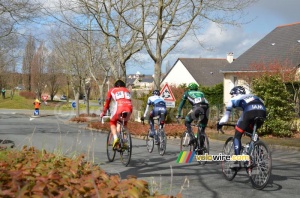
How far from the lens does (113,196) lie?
131 inches

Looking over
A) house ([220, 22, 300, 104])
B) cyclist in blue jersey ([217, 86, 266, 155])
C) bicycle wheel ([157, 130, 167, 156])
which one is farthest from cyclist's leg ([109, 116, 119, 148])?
house ([220, 22, 300, 104])

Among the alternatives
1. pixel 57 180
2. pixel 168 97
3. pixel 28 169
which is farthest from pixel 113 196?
pixel 168 97

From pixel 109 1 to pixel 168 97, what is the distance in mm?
5484

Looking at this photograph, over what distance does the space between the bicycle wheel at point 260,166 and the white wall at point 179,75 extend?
52504 mm

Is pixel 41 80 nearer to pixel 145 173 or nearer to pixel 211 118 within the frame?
pixel 211 118

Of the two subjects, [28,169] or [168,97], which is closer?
[28,169]

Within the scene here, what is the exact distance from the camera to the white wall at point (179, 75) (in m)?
61.4

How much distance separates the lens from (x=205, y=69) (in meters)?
61.4

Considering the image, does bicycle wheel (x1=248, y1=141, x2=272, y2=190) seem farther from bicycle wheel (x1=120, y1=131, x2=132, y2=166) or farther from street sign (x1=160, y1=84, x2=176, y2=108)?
street sign (x1=160, y1=84, x2=176, y2=108)

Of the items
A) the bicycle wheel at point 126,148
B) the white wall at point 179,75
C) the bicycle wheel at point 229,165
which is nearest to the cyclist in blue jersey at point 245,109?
the bicycle wheel at point 229,165

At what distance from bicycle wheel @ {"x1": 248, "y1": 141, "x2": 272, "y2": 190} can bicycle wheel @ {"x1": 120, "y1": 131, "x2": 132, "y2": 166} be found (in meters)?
3.28

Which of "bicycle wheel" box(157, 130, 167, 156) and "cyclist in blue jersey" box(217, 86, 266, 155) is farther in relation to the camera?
"bicycle wheel" box(157, 130, 167, 156)

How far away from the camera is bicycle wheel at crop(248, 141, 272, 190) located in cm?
743

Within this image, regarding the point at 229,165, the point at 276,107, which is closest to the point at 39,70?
the point at 276,107
